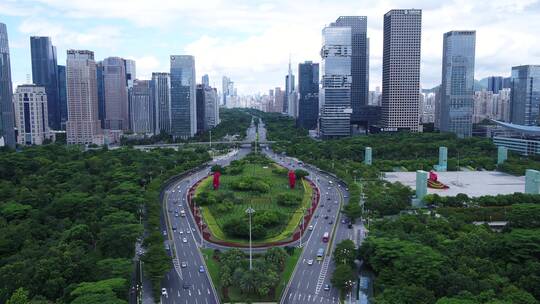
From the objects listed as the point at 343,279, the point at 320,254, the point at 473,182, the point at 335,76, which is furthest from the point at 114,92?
the point at 343,279

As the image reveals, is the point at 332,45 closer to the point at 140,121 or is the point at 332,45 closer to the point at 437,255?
the point at 140,121

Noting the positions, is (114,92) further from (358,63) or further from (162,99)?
(358,63)

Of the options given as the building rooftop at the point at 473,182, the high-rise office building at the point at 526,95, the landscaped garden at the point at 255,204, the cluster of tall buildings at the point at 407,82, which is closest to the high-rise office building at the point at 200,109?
the cluster of tall buildings at the point at 407,82

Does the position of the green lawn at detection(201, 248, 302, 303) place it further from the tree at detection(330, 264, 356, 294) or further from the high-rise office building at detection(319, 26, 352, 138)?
the high-rise office building at detection(319, 26, 352, 138)

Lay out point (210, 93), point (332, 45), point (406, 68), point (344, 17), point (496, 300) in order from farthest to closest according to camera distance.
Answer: point (210, 93), point (344, 17), point (406, 68), point (332, 45), point (496, 300)

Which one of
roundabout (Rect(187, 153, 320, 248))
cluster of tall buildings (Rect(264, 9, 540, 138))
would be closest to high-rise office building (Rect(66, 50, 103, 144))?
cluster of tall buildings (Rect(264, 9, 540, 138))

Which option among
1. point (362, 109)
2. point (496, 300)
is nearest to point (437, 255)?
point (496, 300)
